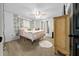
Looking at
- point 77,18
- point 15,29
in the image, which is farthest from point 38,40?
point 77,18

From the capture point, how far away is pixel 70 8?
1686mm

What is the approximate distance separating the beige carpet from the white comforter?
0.20 feet

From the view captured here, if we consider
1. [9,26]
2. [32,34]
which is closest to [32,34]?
[32,34]

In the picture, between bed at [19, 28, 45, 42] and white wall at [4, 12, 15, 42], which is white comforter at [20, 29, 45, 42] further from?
white wall at [4, 12, 15, 42]

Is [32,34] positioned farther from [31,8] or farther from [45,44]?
[31,8]

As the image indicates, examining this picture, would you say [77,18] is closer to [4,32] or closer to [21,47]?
[21,47]

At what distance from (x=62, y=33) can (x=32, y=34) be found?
0.41 meters

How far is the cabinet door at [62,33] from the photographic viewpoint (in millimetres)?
1691

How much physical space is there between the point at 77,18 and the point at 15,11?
2.77 ft

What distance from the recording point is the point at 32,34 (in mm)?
1701

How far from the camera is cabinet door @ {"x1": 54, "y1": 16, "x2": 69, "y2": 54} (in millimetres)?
1691

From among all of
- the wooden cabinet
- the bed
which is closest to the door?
the wooden cabinet

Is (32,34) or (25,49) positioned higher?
(32,34)

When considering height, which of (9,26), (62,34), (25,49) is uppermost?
(9,26)
